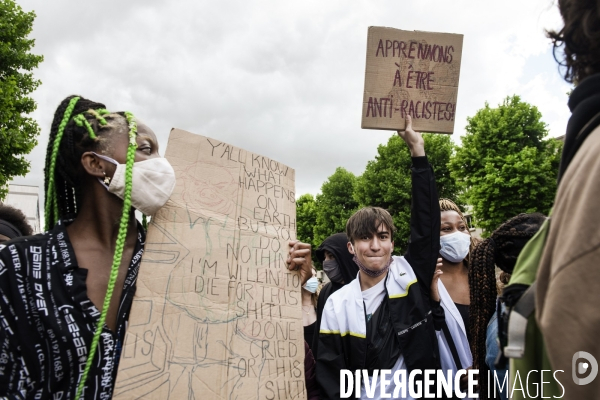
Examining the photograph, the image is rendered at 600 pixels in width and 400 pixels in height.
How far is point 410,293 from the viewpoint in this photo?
A: 2.86 meters

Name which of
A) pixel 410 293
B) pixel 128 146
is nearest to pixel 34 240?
pixel 128 146

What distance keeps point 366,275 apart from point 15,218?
2776 mm

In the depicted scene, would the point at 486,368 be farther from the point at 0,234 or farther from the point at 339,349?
the point at 0,234

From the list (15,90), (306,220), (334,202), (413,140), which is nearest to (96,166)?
(413,140)

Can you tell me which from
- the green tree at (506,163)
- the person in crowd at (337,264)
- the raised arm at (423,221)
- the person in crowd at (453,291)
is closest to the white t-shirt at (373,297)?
the raised arm at (423,221)

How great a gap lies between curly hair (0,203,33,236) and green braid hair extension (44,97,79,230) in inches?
81.2

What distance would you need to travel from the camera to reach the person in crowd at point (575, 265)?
2.59 ft

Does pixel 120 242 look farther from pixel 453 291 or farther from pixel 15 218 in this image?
pixel 453 291

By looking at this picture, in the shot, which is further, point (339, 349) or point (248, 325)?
point (339, 349)

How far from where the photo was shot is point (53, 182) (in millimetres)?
2070

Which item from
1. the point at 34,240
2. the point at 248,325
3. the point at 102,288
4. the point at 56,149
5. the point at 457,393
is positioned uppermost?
the point at 56,149

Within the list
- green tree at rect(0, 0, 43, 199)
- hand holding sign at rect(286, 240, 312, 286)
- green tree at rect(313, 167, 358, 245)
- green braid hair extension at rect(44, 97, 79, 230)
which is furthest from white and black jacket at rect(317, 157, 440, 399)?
green tree at rect(313, 167, 358, 245)

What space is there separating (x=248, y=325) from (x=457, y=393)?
1551mm

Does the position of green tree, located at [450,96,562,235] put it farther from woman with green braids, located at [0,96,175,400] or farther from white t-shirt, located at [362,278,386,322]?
woman with green braids, located at [0,96,175,400]
